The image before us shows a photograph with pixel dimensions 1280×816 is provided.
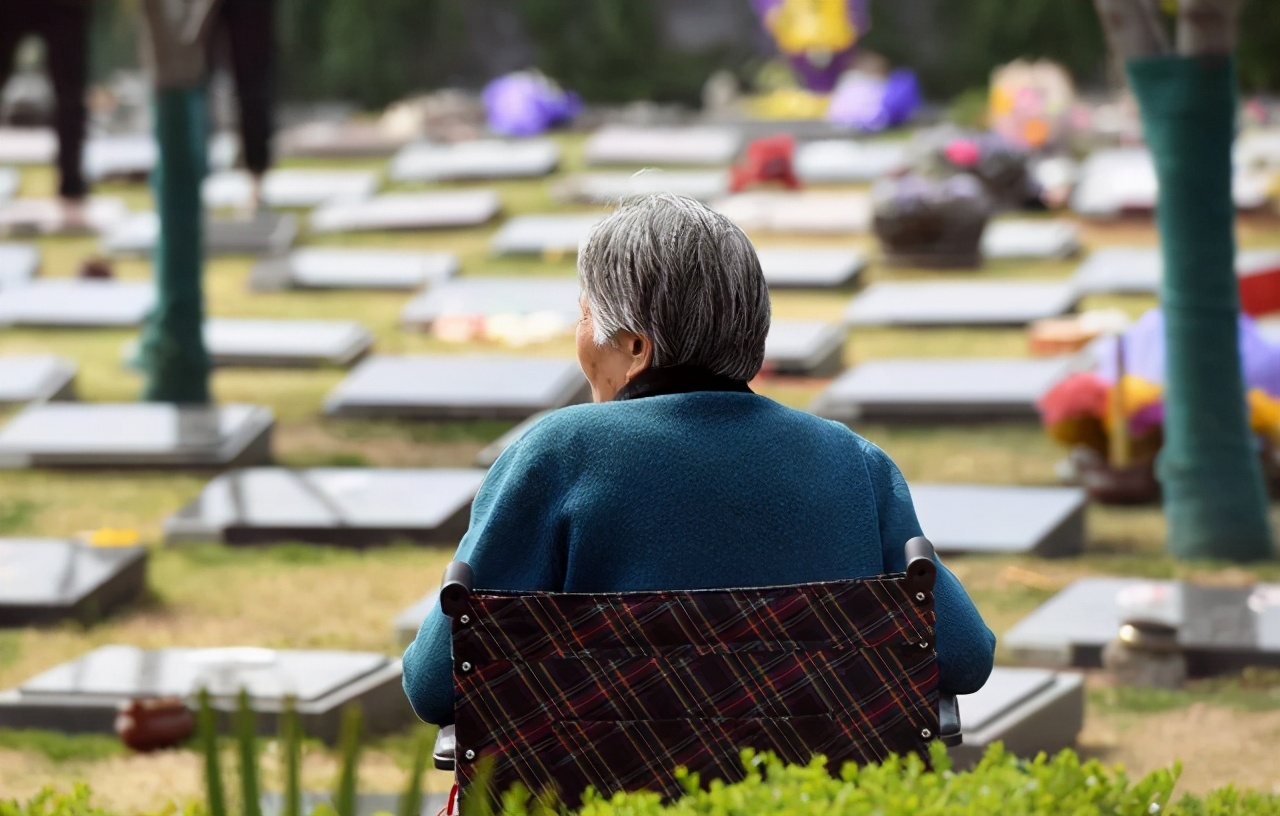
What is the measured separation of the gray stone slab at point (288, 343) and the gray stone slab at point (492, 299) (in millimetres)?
489

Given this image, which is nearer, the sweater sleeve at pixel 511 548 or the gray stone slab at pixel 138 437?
the sweater sleeve at pixel 511 548

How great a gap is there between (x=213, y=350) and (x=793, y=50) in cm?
985

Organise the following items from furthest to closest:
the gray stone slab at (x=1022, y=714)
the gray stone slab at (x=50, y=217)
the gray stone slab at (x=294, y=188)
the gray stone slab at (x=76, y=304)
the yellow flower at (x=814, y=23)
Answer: the yellow flower at (x=814, y=23) → the gray stone slab at (x=294, y=188) → the gray stone slab at (x=50, y=217) → the gray stone slab at (x=76, y=304) → the gray stone slab at (x=1022, y=714)

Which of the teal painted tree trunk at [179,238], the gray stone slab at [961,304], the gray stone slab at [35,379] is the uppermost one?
the teal painted tree trunk at [179,238]

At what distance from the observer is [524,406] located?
8.52 m

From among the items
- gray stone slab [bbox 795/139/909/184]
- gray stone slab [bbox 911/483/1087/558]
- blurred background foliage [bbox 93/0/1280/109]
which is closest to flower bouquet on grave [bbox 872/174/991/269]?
gray stone slab [bbox 795/139/909/184]

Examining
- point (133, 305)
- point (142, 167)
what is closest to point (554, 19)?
point (142, 167)

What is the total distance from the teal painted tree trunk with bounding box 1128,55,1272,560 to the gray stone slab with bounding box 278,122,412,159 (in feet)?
37.1

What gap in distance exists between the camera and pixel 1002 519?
6.65 m

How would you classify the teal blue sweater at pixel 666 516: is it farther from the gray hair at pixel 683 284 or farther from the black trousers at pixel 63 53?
the black trousers at pixel 63 53

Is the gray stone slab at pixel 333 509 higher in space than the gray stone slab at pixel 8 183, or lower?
lower

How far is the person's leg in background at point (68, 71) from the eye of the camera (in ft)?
45.0

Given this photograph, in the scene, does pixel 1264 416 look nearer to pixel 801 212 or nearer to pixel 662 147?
pixel 801 212

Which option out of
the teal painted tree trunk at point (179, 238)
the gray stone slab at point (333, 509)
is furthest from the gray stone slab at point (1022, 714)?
the teal painted tree trunk at point (179, 238)
